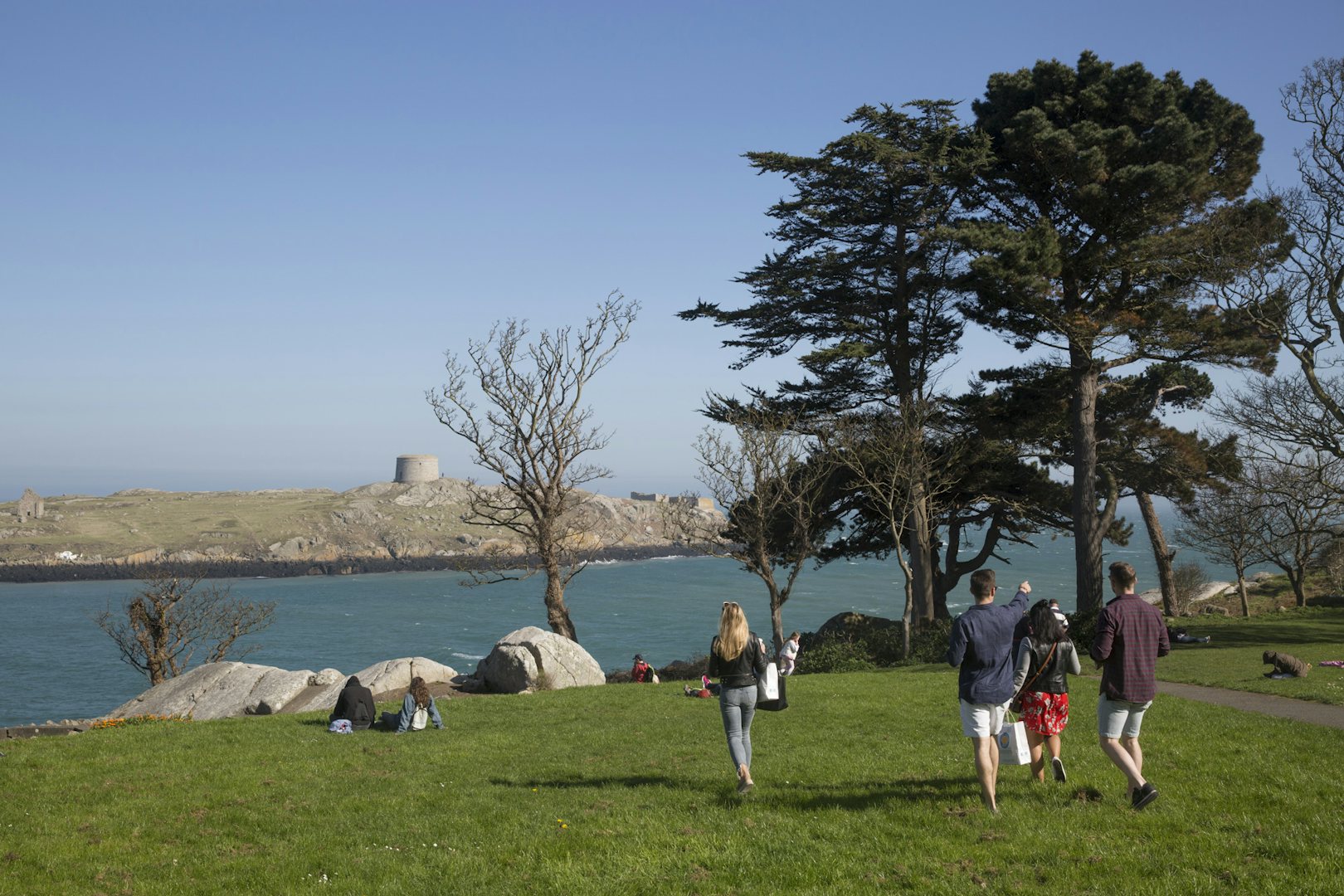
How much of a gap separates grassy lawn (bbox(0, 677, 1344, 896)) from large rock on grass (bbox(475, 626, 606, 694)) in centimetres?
967

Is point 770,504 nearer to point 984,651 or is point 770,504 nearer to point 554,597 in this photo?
point 554,597

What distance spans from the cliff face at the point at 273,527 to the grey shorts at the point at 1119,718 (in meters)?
117

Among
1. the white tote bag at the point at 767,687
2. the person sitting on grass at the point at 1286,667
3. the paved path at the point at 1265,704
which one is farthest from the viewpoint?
the person sitting on grass at the point at 1286,667

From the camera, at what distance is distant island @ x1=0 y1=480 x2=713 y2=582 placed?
428 feet

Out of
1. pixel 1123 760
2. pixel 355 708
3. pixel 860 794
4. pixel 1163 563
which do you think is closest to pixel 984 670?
pixel 1123 760

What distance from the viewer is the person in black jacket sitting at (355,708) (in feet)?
50.7

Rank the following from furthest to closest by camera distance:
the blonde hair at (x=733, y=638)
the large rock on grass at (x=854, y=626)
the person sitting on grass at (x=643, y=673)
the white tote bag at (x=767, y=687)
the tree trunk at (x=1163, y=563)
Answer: the tree trunk at (x=1163, y=563), the large rock on grass at (x=854, y=626), the person sitting on grass at (x=643, y=673), the white tote bag at (x=767, y=687), the blonde hair at (x=733, y=638)

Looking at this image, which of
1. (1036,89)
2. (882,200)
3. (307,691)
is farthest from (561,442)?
(1036,89)

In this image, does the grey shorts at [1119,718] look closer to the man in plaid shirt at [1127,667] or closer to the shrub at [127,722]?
the man in plaid shirt at [1127,667]

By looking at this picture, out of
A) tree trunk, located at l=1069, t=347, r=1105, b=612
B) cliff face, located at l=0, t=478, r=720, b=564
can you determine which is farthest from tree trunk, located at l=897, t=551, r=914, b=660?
cliff face, located at l=0, t=478, r=720, b=564

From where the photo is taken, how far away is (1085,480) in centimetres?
2750

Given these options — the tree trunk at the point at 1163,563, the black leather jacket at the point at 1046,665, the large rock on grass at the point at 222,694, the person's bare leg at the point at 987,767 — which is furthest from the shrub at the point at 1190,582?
the person's bare leg at the point at 987,767

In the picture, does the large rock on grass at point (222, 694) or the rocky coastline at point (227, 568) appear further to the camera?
the rocky coastline at point (227, 568)

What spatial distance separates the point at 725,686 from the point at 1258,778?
17.3ft
